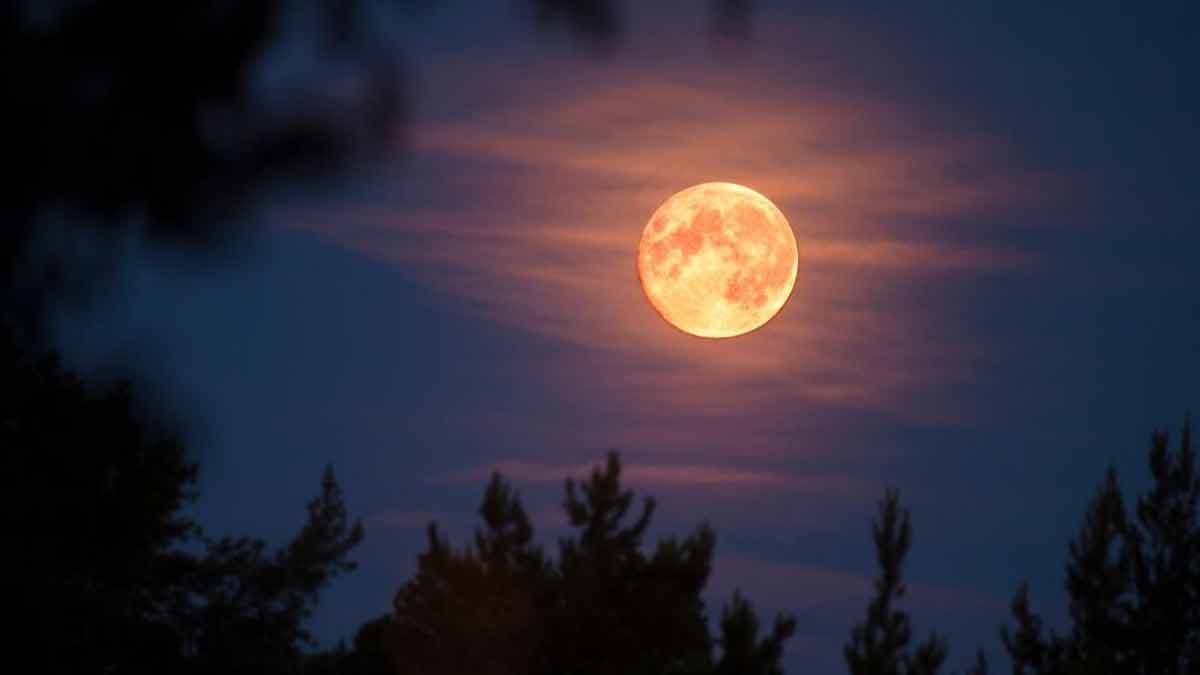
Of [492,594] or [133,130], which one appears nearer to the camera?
[133,130]

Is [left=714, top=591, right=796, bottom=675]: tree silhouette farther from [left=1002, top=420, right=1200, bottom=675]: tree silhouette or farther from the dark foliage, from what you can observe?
the dark foliage

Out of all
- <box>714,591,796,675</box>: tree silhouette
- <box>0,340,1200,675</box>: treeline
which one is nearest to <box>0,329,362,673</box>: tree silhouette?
<box>0,340,1200,675</box>: treeline

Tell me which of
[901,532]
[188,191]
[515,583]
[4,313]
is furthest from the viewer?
[515,583]

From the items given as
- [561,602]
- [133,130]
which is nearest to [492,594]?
[561,602]

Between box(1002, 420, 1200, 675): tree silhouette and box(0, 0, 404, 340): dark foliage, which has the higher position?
box(1002, 420, 1200, 675): tree silhouette

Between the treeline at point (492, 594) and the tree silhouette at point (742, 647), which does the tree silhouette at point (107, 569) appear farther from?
the tree silhouette at point (742, 647)

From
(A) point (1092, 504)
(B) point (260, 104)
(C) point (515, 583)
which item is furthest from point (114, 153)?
(A) point (1092, 504)

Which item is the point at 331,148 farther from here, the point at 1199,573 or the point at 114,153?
the point at 1199,573

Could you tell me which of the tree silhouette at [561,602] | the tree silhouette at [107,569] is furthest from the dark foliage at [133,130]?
the tree silhouette at [561,602]

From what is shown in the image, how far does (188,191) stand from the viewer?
480 centimetres

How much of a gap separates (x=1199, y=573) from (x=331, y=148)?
87.3 feet

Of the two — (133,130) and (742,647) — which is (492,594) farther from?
(133,130)

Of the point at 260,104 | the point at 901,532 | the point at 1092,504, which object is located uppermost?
→ the point at 1092,504

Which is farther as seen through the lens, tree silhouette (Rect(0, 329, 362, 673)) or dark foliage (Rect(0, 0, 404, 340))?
Result: tree silhouette (Rect(0, 329, 362, 673))
